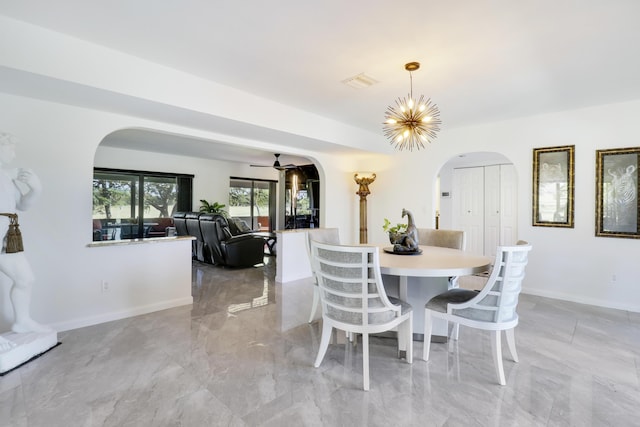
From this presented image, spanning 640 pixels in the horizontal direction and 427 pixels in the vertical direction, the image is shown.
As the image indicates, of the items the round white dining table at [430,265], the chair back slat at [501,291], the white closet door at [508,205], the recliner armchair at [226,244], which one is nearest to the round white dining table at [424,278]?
the round white dining table at [430,265]

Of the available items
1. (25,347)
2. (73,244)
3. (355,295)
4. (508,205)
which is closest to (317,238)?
(355,295)

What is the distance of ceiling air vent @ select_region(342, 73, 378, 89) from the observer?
2977 mm

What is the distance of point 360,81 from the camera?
121 inches

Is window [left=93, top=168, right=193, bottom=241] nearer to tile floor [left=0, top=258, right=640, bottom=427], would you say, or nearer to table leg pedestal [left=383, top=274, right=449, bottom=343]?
tile floor [left=0, top=258, right=640, bottom=427]

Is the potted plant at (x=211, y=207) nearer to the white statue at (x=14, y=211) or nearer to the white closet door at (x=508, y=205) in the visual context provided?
the white statue at (x=14, y=211)

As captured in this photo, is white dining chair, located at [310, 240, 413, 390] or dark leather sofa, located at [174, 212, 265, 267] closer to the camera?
Answer: white dining chair, located at [310, 240, 413, 390]

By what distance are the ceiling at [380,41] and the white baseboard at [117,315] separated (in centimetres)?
252

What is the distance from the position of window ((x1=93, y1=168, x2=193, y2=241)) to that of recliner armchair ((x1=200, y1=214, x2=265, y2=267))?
186 centimetres

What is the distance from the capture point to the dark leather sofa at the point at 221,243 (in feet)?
18.1

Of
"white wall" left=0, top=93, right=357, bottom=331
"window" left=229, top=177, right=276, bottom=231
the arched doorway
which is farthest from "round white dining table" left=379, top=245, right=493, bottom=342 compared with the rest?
"window" left=229, top=177, right=276, bottom=231

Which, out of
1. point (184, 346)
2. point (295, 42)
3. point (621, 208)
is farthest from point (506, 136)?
point (184, 346)

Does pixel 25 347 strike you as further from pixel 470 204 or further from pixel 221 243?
pixel 470 204

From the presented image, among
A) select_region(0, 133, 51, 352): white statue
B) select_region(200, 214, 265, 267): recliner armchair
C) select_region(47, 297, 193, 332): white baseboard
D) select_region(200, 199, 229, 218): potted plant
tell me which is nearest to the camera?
select_region(0, 133, 51, 352): white statue

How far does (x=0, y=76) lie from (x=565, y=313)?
5.64 meters
